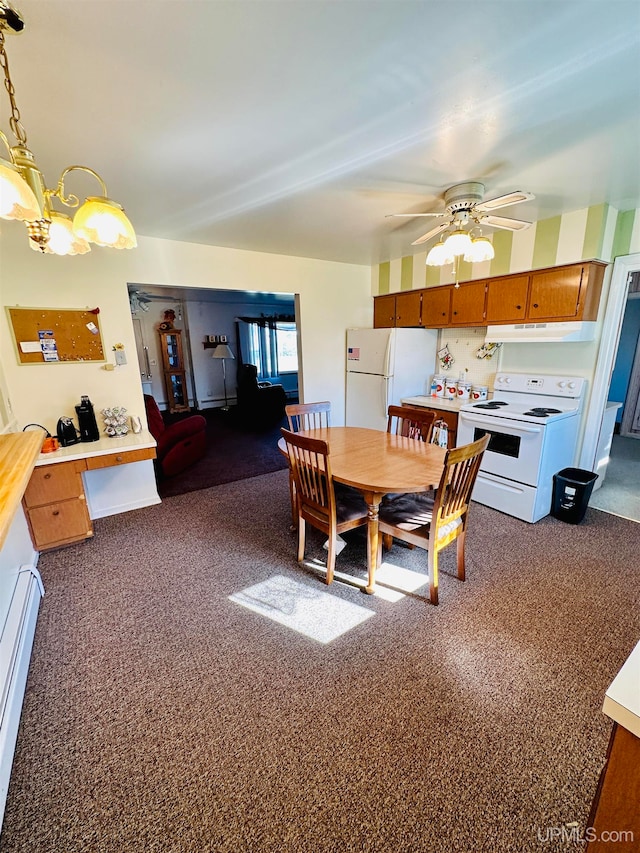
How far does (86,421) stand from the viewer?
117 inches

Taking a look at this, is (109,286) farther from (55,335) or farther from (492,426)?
(492,426)

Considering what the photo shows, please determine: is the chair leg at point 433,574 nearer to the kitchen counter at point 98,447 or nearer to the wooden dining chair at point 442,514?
the wooden dining chair at point 442,514

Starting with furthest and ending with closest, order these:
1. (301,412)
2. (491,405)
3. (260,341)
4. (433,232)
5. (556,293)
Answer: (260,341), (491,405), (301,412), (556,293), (433,232)

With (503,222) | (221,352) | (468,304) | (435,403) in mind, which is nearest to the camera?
(503,222)

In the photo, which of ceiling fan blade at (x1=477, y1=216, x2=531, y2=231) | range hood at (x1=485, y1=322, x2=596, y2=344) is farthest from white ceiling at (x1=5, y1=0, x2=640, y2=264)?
range hood at (x1=485, y1=322, x2=596, y2=344)

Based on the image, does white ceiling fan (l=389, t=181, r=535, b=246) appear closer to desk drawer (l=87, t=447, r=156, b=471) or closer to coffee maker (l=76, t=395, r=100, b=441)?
desk drawer (l=87, t=447, r=156, b=471)

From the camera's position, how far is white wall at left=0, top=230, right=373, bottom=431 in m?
2.73

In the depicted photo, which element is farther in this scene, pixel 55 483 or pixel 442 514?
pixel 55 483

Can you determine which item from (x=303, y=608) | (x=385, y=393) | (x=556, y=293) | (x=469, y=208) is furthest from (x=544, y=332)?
(x=303, y=608)

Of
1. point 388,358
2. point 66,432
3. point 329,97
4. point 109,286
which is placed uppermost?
point 329,97

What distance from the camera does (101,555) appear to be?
8.53 feet

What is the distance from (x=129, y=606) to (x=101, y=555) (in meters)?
0.71

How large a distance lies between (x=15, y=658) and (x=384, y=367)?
3688mm

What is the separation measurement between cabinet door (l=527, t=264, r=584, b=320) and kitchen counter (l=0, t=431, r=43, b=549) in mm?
3735
